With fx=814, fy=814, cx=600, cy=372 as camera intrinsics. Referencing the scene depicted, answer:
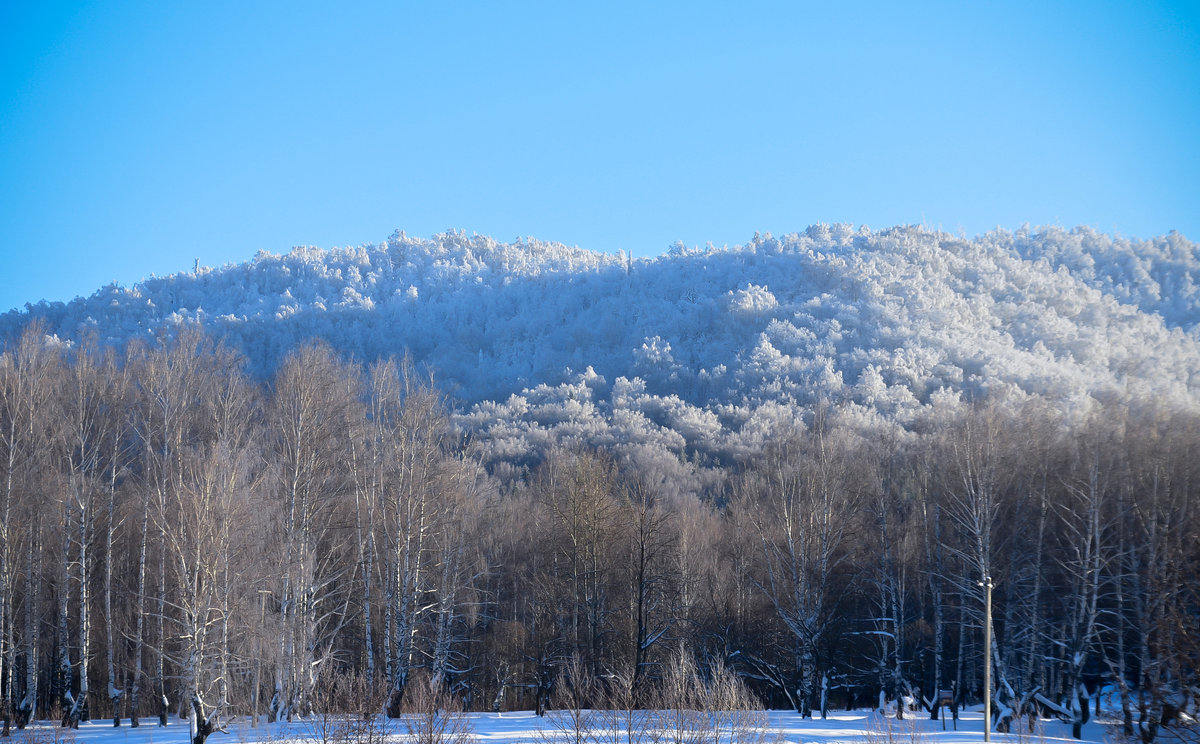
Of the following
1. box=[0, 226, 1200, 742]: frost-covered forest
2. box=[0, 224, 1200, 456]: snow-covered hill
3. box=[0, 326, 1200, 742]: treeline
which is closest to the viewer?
box=[0, 226, 1200, 742]: frost-covered forest

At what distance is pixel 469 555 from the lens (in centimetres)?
4406

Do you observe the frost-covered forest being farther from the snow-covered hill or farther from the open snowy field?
the snow-covered hill

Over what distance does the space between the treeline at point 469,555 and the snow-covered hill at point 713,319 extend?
24.1 meters

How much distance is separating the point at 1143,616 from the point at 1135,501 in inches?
202

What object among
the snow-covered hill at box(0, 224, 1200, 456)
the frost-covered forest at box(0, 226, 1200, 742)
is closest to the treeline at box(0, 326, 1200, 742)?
the frost-covered forest at box(0, 226, 1200, 742)

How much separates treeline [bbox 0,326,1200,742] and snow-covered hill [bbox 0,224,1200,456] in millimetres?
24063

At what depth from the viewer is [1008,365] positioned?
8069 cm

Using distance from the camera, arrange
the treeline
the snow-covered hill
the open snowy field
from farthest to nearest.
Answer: the snow-covered hill → the treeline → the open snowy field

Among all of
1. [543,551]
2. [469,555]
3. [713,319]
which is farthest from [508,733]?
[713,319]

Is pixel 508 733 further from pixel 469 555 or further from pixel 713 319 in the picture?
pixel 713 319

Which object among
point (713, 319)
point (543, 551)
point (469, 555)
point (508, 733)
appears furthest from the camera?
point (713, 319)

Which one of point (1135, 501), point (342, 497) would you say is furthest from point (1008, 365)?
point (342, 497)

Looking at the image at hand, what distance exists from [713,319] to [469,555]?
7439cm

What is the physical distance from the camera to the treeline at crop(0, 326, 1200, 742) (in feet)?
86.1
